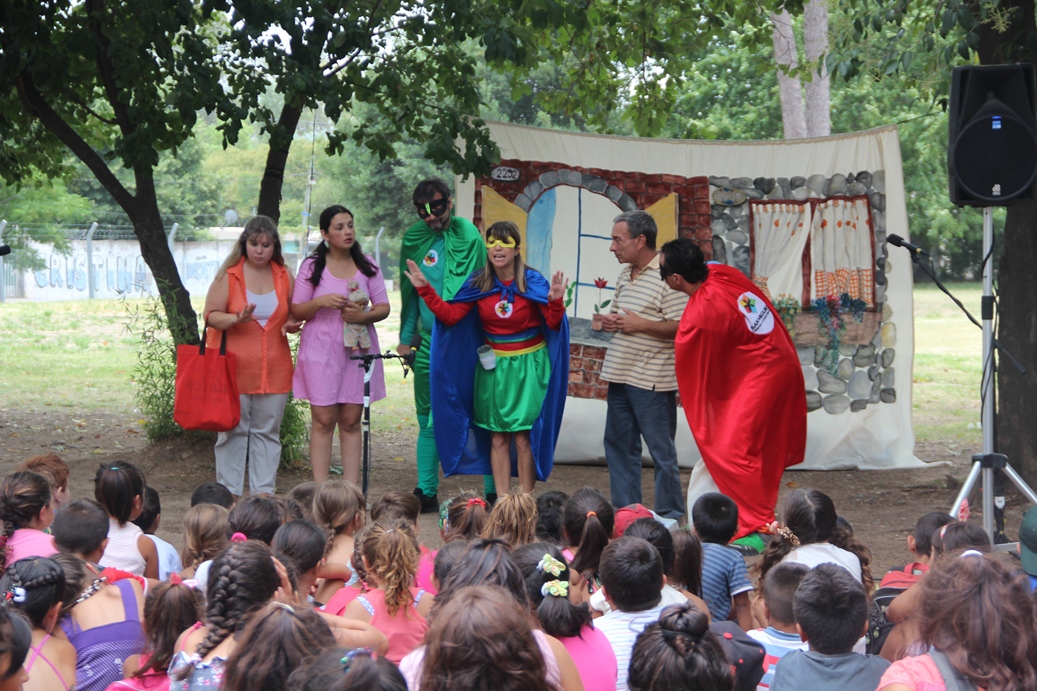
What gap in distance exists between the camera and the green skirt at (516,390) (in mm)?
6281

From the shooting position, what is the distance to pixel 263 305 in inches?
245

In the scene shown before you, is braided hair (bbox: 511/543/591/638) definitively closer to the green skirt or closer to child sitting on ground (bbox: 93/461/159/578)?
child sitting on ground (bbox: 93/461/159/578)

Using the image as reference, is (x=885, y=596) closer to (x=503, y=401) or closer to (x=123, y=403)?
(x=503, y=401)

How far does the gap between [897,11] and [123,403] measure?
8.62 meters

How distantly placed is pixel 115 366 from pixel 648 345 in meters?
11.2

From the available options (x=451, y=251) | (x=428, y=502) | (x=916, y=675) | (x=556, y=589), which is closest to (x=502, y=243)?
(x=451, y=251)

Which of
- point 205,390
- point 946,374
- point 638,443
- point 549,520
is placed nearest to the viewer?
point 549,520

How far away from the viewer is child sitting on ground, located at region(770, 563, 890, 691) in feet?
8.54

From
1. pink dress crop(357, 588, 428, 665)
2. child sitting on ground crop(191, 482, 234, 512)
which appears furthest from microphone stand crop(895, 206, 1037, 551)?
child sitting on ground crop(191, 482, 234, 512)

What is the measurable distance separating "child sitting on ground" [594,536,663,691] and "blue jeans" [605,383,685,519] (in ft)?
10.5

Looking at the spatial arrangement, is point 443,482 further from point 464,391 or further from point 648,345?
point 648,345

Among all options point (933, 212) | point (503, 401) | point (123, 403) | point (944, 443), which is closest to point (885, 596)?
point (503, 401)

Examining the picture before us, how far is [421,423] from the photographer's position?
675 centimetres

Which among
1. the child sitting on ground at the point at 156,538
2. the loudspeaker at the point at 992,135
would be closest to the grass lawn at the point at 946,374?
the loudspeaker at the point at 992,135
